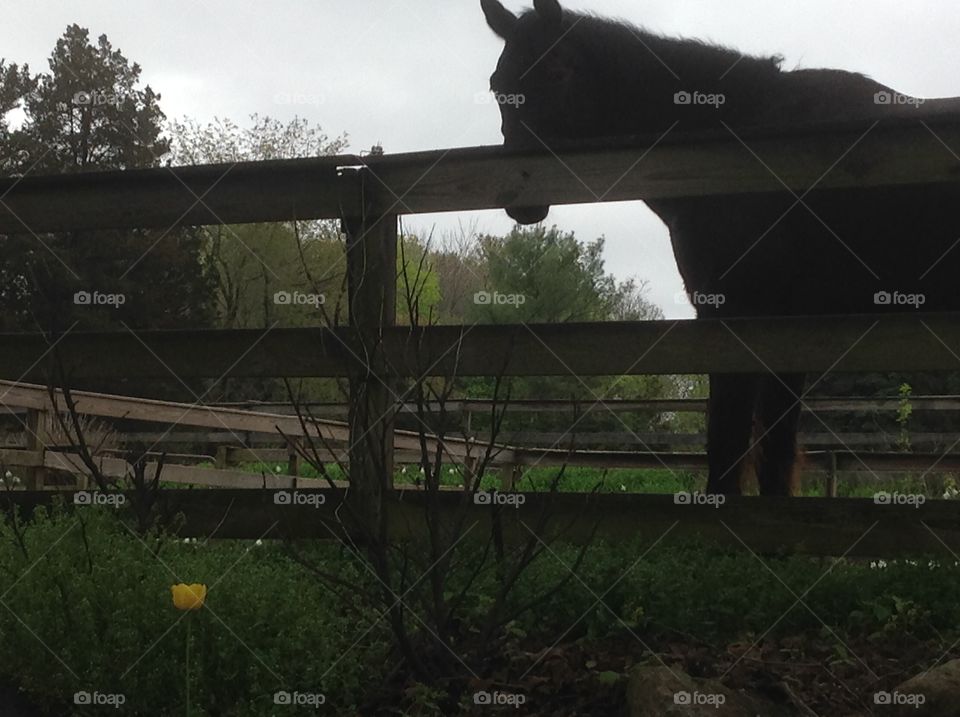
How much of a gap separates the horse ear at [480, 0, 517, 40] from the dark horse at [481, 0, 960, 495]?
487 mm

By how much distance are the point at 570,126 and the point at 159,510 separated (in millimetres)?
3128

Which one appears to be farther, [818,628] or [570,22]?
[570,22]

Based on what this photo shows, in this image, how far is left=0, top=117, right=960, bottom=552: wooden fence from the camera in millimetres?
3104

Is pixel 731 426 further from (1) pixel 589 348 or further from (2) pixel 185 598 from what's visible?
(2) pixel 185 598

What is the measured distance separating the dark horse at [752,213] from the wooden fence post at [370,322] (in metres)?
1.23

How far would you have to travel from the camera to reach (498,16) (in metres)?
6.00

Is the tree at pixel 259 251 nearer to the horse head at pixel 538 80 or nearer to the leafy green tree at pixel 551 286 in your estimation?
the leafy green tree at pixel 551 286

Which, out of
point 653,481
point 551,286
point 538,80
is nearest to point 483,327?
point 538,80

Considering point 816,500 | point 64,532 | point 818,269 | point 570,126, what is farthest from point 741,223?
point 64,532

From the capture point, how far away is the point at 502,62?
5.48 meters

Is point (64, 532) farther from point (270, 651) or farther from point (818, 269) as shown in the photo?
point (818, 269)

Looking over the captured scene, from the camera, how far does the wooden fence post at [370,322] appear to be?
10.4 feet

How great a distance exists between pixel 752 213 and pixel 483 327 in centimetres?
180

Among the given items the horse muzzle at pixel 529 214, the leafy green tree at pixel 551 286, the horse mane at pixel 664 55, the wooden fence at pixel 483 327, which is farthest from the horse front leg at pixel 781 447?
the leafy green tree at pixel 551 286
